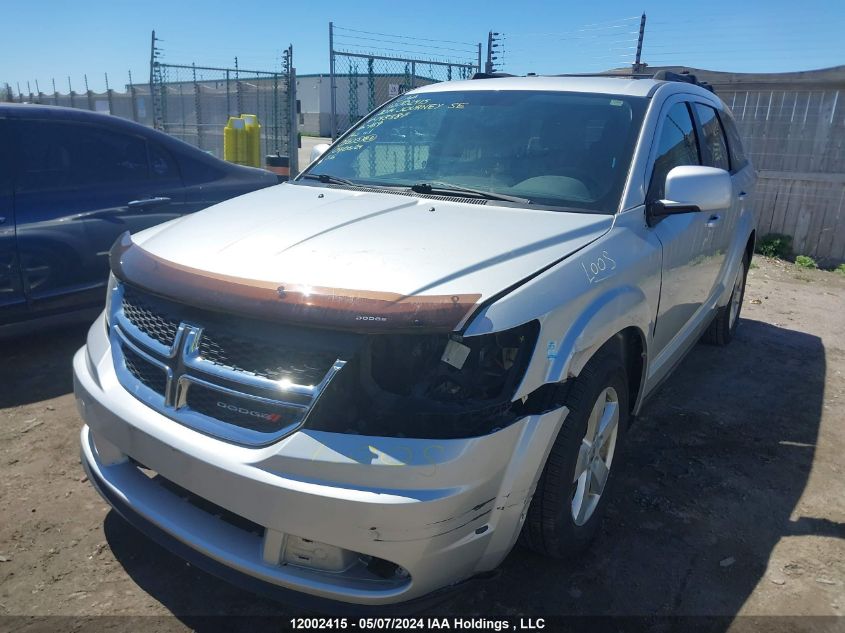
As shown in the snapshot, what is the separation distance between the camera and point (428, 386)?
1.99m

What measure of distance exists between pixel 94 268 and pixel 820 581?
4.45 m

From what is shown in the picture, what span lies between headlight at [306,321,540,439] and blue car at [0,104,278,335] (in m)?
3.23

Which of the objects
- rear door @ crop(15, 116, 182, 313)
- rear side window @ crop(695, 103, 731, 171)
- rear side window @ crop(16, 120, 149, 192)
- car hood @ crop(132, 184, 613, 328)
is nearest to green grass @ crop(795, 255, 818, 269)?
rear side window @ crop(695, 103, 731, 171)

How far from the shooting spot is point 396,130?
3.79m

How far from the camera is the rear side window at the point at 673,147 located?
3.05 meters

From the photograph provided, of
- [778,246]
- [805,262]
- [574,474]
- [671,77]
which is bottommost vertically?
[805,262]

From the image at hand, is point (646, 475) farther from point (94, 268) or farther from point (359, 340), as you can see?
point (94, 268)

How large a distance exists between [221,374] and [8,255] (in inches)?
114

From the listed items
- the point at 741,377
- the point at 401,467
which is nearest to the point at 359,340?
the point at 401,467

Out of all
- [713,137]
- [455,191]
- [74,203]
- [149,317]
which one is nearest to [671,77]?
[713,137]

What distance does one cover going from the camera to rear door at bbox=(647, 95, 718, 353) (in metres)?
3.08

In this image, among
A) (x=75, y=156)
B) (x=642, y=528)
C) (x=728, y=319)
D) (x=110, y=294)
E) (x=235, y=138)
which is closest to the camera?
(x=110, y=294)

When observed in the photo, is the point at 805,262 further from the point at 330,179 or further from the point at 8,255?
the point at 8,255

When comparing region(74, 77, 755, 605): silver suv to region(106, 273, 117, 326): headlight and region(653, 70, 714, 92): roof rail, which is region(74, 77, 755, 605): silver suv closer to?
region(106, 273, 117, 326): headlight
